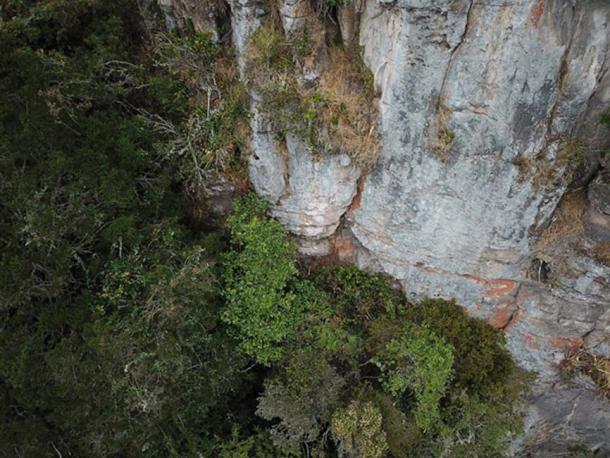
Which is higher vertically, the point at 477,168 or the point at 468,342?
the point at 477,168

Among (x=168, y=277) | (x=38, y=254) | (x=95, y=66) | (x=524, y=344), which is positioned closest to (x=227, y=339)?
(x=168, y=277)

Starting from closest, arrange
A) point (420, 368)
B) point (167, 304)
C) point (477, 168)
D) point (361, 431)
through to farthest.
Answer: point (167, 304) < point (477, 168) < point (361, 431) < point (420, 368)

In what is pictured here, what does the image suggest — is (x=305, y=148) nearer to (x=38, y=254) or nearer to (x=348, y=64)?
(x=348, y=64)

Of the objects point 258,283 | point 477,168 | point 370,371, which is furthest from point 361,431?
point 477,168

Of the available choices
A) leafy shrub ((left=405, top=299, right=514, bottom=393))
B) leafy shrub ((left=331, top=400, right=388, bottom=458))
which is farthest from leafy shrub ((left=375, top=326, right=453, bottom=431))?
leafy shrub ((left=331, top=400, right=388, bottom=458))

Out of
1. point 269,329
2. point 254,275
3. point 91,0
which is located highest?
point 91,0

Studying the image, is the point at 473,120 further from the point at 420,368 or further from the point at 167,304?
the point at 167,304

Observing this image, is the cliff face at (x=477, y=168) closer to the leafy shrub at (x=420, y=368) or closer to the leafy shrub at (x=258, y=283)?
the leafy shrub at (x=258, y=283)
